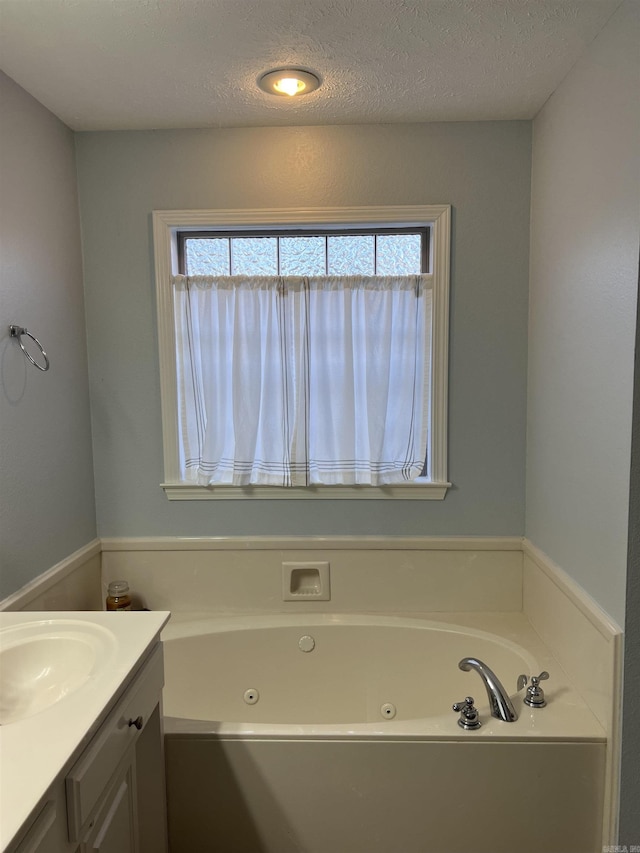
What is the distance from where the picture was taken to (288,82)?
5.80ft

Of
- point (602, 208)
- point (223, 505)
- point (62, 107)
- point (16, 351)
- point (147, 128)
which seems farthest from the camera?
point (223, 505)

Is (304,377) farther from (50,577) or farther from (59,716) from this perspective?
(59,716)

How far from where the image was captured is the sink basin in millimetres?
1261

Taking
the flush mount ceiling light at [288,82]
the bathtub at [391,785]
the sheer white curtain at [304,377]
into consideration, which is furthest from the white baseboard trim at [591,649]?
the flush mount ceiling light at [288,82]

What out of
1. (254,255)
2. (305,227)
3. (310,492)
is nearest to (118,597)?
(310,492)

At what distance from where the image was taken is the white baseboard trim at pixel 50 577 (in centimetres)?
170

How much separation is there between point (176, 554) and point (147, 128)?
1.69 m

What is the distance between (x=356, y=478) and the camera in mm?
2238

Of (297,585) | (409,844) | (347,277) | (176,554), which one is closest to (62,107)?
(347,277)

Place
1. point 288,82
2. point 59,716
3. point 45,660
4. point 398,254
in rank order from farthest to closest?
1. point 398,254
2. point 288,82
3. point 45,660
4. point 59,716

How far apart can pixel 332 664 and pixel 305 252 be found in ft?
5.44

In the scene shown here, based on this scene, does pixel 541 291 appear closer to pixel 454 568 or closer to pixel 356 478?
pixel 356 478

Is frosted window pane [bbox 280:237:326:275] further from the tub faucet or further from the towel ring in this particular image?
the tub faucet

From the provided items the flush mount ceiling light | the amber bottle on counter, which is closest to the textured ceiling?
the flush mount ceiling light
